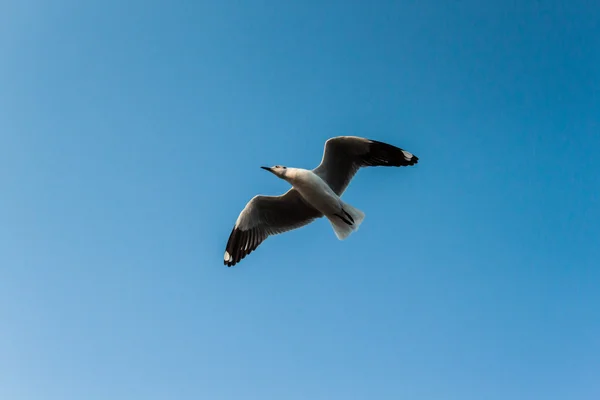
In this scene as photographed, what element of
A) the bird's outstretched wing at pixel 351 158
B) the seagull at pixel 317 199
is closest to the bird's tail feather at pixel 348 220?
the seagull at pixel 317 199

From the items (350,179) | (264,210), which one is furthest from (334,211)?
(264,210)

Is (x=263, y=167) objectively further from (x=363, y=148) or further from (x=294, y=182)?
(x=363, y=148)

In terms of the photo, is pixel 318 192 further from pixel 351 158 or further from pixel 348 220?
pixel 351 158

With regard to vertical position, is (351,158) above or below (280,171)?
above

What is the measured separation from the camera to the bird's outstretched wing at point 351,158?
30.7ft

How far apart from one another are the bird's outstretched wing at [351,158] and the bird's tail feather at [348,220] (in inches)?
19.3

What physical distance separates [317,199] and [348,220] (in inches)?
23.5

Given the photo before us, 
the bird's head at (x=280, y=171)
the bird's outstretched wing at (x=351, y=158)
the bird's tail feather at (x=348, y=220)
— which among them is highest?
the bird's outstretched wing at (x=351, y=158)

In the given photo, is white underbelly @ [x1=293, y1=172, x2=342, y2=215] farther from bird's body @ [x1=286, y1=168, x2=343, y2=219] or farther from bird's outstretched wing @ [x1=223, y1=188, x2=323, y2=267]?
bird's outstretched wing @ [x1=223, y1=188, x2=323, y2=267]

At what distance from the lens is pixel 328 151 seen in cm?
942

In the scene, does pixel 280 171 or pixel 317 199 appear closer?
pixel 317 199

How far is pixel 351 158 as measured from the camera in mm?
9562

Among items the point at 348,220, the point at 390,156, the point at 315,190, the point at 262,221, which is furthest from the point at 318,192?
the point at 262,221

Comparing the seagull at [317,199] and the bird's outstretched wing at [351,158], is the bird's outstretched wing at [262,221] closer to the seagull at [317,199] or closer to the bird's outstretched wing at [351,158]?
the seagull at [317,199]
